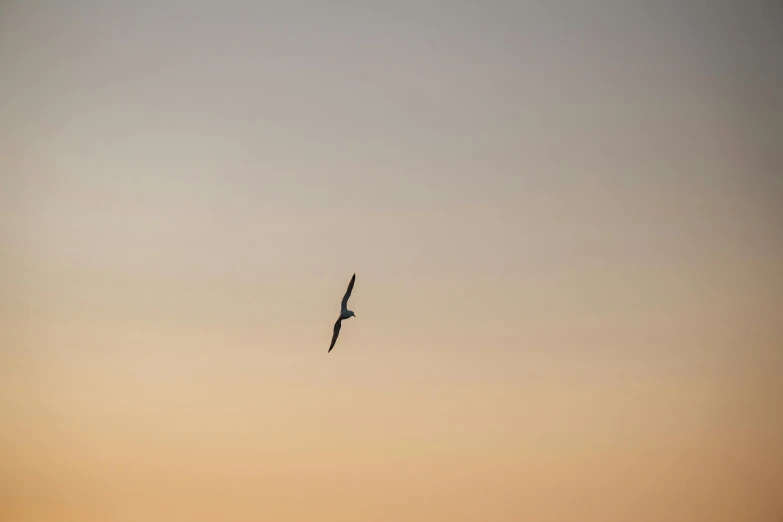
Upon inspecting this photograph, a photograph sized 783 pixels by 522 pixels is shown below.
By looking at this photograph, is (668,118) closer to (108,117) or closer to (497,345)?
(497,345)

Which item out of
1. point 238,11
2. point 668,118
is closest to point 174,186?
point 238,11

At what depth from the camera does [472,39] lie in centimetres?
207

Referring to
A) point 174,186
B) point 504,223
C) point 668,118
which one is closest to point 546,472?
point 504,223

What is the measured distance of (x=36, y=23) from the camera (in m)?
1.97

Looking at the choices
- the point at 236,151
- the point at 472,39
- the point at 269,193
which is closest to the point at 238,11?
the point at 236,151

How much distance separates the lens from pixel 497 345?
2012 mm

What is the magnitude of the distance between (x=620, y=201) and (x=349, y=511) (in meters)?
1.37

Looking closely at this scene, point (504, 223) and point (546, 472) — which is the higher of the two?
point (504, 223)

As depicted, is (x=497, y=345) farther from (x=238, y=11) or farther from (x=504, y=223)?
(x=238, y=11)

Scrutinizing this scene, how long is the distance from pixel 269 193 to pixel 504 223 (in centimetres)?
80

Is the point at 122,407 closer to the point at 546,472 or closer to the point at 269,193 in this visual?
the point at 269,193

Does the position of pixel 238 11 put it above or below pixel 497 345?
above

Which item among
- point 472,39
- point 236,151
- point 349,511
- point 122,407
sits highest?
point 472,39

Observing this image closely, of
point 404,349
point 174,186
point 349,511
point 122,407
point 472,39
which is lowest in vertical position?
point 349,511
